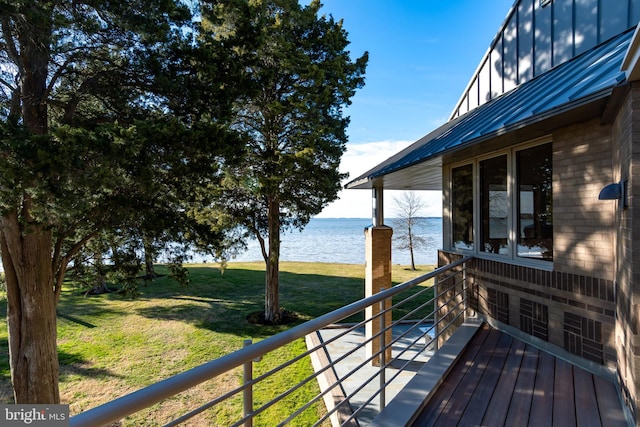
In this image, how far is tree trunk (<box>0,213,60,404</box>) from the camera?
271 inches

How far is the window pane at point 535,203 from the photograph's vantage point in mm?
4441

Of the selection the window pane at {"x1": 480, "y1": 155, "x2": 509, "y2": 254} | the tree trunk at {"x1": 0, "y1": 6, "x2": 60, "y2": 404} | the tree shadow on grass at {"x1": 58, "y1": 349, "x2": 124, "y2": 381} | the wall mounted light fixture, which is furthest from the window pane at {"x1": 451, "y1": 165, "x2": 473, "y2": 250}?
the tree shadow on grass at {"x1": 58, "y1": 349, "x2": 124, "y2": 381}

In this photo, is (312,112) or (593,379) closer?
(593,379)

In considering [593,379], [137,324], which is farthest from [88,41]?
[137,324]

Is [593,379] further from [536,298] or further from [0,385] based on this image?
[0,385]

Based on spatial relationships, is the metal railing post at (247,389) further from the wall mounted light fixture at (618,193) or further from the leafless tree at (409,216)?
the leafless tree at (409,216)

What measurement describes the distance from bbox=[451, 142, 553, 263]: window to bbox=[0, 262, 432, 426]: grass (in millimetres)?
5053

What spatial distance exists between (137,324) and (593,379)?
14189 mm

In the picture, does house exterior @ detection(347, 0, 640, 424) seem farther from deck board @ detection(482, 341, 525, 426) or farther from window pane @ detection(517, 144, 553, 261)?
deck board @ detection(482, 341, 525, 426)

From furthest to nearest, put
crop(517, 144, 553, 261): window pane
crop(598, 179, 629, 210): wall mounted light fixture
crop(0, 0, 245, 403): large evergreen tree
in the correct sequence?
crop(0, 0, 245, 403): large evergreen tree
crop(517, 144, 553, 261): window pane
crop(598, 179, 629, 210): wall mounted light fixture

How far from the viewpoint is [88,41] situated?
256 inches

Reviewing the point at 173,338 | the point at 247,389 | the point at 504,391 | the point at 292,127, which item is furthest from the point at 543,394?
the point at 173,338

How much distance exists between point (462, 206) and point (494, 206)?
896 mm

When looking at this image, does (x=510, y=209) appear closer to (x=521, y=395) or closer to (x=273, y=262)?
(x=521, y=395)
